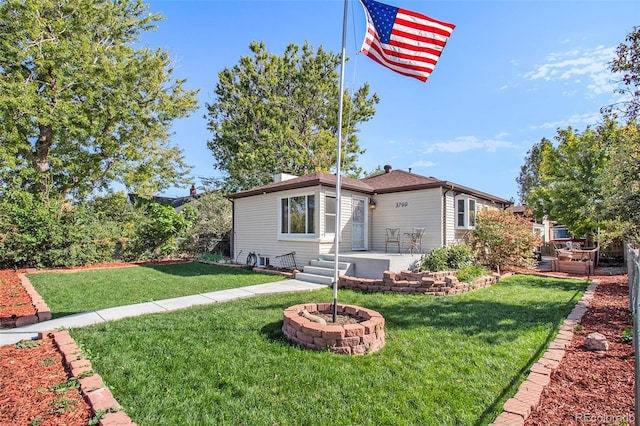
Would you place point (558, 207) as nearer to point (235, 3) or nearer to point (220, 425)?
point (235, 3)

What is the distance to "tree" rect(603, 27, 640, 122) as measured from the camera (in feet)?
22.3

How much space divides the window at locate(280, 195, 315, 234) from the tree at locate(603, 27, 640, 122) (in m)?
7.95

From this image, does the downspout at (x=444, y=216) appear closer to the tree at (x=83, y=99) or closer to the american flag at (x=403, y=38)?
the american flag at (x=403, y=38)

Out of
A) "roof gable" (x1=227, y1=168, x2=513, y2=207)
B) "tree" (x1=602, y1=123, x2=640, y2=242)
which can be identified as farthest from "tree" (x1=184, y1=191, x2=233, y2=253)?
"tree" (x1=602, y1=123, x2=640, y2=242)

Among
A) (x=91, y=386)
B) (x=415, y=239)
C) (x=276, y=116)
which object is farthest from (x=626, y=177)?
(x=276, y=116)

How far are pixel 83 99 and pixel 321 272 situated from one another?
14992mm

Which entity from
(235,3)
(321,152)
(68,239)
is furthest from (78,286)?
(321,152)

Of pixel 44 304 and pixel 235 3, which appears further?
pixel 235 3

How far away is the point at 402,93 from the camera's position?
9031 mm

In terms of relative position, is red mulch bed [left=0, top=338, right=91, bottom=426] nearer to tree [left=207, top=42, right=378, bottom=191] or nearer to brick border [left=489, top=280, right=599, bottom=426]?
brick border [left=489, top=280, right=599, bottom=426]

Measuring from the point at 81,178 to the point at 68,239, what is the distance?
583 cm

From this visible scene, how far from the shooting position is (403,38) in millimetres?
4766

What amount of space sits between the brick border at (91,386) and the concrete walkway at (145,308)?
0.85 metres

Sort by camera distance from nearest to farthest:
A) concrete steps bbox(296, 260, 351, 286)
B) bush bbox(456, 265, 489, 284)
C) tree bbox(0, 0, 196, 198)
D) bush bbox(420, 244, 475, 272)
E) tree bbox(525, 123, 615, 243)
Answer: bush bbox(456, 265, 489, 284) < bush bbox(420, 244, 475, 272) < concrete steps bbox(296, 260, 351, 286) < tree bbox(0, 0, 196, 198) < tree bbox(525, 123, 615, 243)
